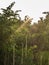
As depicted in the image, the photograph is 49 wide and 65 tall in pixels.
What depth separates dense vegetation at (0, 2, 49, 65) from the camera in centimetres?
1696

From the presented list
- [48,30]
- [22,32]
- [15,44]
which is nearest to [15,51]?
[15,44]

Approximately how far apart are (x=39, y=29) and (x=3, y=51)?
6.11m

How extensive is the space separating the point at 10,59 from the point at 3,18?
3.14 metres

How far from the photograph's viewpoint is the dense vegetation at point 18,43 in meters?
17.0

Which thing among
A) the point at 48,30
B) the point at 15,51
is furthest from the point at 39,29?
the point at 15,51

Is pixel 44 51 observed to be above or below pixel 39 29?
below

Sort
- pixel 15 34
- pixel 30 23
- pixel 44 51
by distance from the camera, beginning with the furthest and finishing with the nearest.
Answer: pixel 30 23 < pixel 44 51 < pixel 15 34

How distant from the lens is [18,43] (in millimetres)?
18469

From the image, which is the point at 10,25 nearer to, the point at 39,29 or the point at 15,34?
the point at 15,34

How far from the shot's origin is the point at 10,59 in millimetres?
Result: 17188

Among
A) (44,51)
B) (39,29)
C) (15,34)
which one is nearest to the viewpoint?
(15,34)

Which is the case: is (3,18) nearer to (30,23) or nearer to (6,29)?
(6,29)

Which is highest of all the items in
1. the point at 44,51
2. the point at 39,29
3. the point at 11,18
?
the point at 11,18

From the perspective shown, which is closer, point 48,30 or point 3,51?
point 3,51
